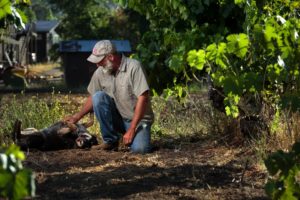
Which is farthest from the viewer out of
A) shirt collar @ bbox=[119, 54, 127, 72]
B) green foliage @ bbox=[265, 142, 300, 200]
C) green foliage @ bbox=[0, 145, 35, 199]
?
shirt collar @ bbox=[119, 54, 127, 72]

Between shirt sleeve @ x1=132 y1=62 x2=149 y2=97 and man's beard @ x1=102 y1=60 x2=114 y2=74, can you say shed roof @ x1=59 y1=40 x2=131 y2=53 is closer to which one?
man's beard @ x1=102 y1=60 x2=114 y2=74

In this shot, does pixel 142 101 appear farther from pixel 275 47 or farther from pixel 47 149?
pixel 275 47

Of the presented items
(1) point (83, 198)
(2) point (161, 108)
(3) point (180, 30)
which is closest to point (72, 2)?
(2) point (161, 108)

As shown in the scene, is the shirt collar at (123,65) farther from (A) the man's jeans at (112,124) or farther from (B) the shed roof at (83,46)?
(B) the shed roof at (83,46)

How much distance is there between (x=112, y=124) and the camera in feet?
22.0

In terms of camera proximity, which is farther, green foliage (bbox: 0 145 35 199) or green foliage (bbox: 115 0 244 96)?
green foliage (bbox: 115 0 244 96)

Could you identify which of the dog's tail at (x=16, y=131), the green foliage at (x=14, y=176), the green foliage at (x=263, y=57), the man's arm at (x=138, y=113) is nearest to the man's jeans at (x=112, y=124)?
the man's arm at (x=138, y=113)

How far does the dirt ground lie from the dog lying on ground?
163 millimetres

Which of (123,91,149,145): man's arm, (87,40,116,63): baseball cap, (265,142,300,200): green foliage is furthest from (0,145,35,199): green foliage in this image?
(87,40,116,63): baseball cap

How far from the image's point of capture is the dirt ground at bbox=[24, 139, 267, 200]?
457 cm

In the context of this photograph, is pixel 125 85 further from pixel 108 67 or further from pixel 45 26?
pixel 45 26

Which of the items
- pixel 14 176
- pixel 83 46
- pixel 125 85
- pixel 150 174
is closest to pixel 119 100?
pixel 125 85

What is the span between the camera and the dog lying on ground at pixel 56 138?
6598 mm

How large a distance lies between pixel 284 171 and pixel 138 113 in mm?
3044
